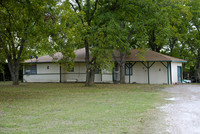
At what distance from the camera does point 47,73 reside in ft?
98.8

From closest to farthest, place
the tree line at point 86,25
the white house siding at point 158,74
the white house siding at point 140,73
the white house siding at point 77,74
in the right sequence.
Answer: the tree line at point 86,25
the white house siding at point 158,74
the white house siding at point 140,73
the white house siding at point 77,74

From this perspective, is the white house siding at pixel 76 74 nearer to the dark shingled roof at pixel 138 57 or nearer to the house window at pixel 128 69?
the dark shingled roof at pixel 138 57

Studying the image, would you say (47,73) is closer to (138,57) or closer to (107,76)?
(107,76)

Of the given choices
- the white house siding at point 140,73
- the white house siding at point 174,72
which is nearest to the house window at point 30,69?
the white house siding at point 140,73

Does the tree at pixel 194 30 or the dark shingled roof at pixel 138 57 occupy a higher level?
the tree at pixel 194 30

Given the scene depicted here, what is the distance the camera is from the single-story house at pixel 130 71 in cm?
2502

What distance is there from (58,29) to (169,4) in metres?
12.4

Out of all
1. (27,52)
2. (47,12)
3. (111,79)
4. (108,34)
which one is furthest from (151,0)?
(27,52)

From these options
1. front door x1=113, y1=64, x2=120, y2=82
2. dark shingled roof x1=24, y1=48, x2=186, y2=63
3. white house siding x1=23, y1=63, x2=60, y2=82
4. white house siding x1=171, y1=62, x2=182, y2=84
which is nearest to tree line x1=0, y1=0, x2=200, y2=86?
dark shingled roof x1=24, y1=48, x2=186, y2=63

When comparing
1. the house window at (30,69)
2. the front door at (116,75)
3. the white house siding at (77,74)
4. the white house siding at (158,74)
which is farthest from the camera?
the house window at (30,69)

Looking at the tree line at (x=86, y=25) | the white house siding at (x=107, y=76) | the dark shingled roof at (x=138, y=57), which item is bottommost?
the white house siding at (x=107, y=76)

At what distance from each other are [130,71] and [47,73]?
33.8 ft

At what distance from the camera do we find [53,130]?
588 centimetres

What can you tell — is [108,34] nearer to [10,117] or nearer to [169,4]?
[169,4]
